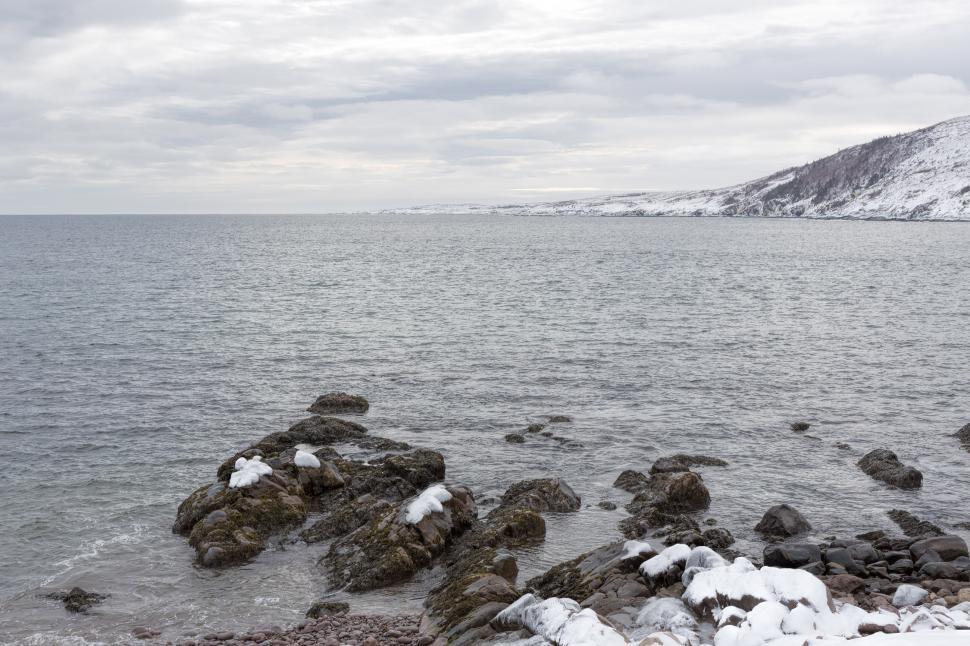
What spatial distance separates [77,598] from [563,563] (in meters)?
11.5

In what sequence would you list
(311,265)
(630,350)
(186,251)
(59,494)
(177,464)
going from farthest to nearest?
(186,251) → (311,265) → (630,350) → (177,464) → (59,494)

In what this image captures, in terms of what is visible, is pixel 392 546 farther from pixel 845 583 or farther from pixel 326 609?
pixel 845 583

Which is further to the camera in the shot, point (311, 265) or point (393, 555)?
point (311, 265)

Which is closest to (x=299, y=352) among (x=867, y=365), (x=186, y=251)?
(x=867, y=365)

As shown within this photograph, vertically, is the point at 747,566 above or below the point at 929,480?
above

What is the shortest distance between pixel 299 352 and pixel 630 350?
20546mm

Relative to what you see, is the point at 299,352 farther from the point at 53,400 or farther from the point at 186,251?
the point at 186,251

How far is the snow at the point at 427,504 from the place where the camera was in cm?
2016

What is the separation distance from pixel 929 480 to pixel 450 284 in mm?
65946

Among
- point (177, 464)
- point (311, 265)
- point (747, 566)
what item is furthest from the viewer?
point (311, 265)

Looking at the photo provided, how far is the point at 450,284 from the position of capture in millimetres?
87562

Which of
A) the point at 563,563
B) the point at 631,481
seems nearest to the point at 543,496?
the point at 631,481

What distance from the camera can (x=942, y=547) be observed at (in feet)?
58.1

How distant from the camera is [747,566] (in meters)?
→ 14.6
